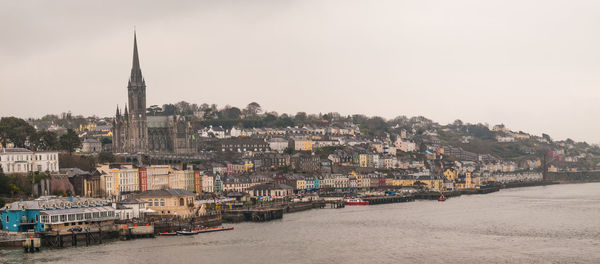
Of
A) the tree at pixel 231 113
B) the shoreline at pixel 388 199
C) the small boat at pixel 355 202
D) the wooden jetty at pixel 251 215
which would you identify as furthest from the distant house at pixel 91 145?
the tree at pixel 231 113

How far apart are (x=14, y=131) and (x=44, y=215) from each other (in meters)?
26.7

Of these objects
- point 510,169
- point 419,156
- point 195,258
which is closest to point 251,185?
A: point 195,258

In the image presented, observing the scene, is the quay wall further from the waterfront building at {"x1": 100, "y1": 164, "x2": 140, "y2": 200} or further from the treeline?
the treeline

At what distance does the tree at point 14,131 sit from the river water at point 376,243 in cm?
2370

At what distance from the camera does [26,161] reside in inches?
2394

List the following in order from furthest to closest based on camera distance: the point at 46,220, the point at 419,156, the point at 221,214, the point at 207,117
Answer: the point at 207,117 < the point at 419,156 < the point at 221,214 < the point at 46,220

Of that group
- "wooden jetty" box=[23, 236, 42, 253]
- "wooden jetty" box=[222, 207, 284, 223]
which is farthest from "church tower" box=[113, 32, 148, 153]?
"wooden jetty" box=[23, 236, 42, 253]

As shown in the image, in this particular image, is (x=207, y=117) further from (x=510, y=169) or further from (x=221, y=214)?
(x=221, y=214)

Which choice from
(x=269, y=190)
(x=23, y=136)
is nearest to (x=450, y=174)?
(x=269, y=190)

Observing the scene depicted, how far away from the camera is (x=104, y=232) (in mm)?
45938

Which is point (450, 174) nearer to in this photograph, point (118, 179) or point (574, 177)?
point (574, 177)

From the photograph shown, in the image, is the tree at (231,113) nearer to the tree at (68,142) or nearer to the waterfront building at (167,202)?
the tree at (68,142)

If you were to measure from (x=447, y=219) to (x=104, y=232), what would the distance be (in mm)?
28102

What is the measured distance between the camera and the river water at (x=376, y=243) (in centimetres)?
3944
